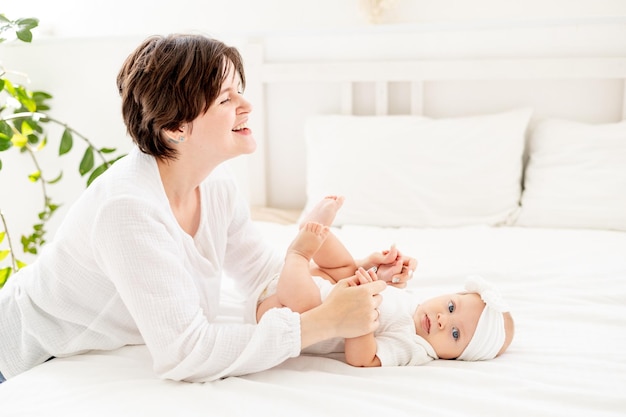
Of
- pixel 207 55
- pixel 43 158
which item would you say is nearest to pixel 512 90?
pixel 207 55

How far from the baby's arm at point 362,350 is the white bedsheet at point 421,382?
21 millimetres

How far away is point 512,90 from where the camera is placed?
2.28 m

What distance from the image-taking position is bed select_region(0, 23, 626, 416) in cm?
103

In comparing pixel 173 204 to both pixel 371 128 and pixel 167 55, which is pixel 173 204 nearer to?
pixel 167 55

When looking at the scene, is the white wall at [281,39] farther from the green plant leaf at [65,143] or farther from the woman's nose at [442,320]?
the woman's nose at [442,320]

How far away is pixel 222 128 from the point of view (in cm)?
120

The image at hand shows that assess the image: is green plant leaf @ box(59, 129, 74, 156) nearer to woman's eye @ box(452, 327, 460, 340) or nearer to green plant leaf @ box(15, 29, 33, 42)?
green plant leaf @ box(15, 29, 33, 42)

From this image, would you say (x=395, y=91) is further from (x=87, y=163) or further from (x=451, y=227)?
(x=87, y=163)

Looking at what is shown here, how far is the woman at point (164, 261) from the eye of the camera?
3.45ft

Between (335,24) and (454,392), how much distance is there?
178 centimetres

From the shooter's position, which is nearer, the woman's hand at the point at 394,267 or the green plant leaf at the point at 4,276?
the woman's hand at the point at 394,267

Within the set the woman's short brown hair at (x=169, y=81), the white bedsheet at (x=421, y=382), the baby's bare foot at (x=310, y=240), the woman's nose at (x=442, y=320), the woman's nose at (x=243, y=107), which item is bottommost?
the white bedsheet at (x=421, y=382)

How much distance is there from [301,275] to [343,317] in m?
0.17

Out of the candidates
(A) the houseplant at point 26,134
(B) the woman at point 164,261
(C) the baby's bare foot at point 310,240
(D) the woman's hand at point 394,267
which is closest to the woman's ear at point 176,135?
(B) the woman at point 164,261
